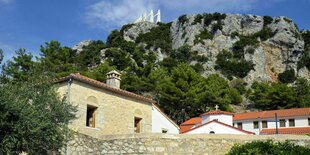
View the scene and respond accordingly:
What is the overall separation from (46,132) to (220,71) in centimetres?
6405

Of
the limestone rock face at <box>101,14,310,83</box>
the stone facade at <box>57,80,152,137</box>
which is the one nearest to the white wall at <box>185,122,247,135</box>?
the stone facade at <box>57,80,152,137</box>

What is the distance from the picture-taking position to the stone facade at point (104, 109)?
19141 mm

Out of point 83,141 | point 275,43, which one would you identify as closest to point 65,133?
point 83,141

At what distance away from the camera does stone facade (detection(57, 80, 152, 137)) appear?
1914 centimetres

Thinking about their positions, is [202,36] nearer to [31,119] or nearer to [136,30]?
[136,30]

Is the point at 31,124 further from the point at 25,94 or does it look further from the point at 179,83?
the point at 179,83

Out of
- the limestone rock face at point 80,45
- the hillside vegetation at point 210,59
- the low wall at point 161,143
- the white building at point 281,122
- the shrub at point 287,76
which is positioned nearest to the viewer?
the low wall at point 161,143

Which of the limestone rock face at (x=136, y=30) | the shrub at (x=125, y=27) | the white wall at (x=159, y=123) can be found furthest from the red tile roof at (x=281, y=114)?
the shrub at (x=125, y=27)

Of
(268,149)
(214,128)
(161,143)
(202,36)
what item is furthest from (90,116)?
(202,36)

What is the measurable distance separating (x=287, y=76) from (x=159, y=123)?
55157mm

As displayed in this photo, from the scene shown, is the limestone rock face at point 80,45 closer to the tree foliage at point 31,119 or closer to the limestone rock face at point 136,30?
the limestone rock face at point 136,30

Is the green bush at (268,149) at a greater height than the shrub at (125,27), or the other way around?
the shrub at (125,27)

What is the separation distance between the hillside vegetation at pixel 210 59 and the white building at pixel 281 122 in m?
4.61

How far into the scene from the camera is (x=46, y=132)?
1312cm
